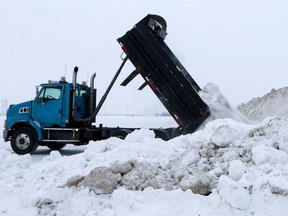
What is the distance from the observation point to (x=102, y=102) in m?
10.8

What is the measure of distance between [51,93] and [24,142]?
1.77m

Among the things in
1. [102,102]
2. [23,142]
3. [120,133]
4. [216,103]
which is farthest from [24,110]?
[216,103]

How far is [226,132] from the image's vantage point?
557 cm

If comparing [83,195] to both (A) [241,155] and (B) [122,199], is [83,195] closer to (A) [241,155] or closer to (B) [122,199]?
(B) [122,199]

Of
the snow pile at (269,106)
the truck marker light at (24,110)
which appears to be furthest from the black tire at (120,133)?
the snow pile at (269,106)

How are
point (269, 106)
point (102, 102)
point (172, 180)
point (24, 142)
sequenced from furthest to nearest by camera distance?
point (269, 106), point (24, 142), point (102, 102), point (172, 180)

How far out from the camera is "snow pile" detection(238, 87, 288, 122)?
47.1 ft

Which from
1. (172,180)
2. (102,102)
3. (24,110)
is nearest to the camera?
(172,180)

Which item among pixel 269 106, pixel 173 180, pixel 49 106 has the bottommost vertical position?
pixel 173 180

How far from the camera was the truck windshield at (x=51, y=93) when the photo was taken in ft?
36.0

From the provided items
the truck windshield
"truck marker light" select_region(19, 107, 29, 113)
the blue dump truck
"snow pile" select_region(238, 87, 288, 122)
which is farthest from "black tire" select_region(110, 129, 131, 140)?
"snow pile" select_region(238, 87, 288, 122)

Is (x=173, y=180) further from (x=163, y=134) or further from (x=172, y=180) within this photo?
(x=163, y=134)

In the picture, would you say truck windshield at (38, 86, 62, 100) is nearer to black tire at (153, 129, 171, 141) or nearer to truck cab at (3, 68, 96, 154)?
truck cab at (3, 68, 96, 154)

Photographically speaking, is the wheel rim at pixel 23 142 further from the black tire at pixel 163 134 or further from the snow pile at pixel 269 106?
the snow pile at pixel 269 106
